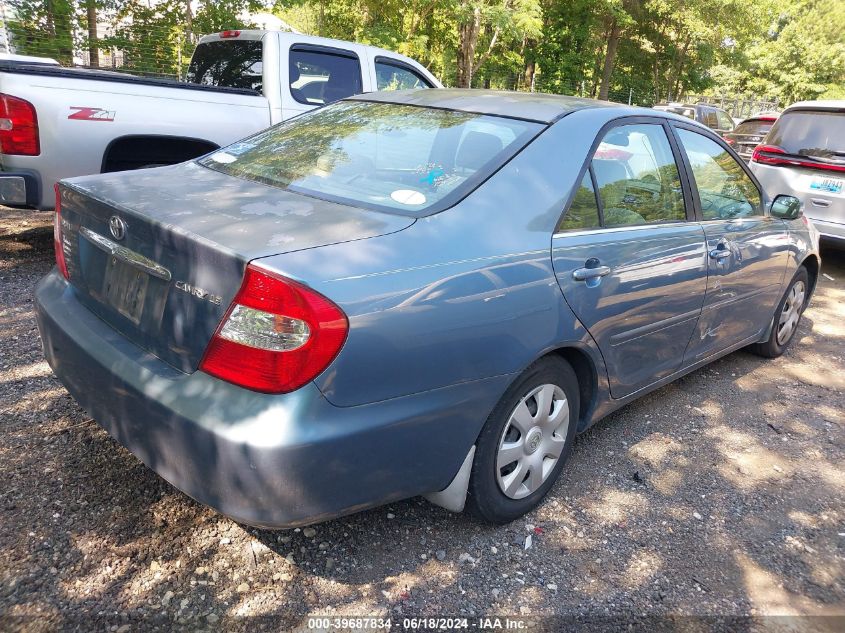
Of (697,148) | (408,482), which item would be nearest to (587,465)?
(408,482)

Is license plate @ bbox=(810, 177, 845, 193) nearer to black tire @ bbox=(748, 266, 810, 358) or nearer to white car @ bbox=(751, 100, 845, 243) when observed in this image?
white car @ bbox=(751, 100, 845, 243)

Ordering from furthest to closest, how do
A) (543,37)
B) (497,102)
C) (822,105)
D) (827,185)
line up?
(543,37) < (822,105) < (827,185) < (497,102)

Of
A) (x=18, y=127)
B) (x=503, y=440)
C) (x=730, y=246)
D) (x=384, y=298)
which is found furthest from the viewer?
(x=18, y=127)

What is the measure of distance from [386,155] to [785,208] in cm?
272

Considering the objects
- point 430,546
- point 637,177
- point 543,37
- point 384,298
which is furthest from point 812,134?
point 543,37

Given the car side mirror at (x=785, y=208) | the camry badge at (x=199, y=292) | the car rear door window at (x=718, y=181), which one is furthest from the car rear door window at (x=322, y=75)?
the camry badge at (x=199, y=292)

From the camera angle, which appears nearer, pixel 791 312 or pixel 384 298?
pixel 384 298

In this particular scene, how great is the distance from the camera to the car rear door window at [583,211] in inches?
108

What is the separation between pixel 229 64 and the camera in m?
6.71

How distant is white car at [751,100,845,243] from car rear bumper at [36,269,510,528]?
6432mm

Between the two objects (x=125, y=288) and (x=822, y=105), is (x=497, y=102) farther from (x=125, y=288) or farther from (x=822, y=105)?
(x=822, y=105)

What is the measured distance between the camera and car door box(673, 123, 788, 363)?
367 cm

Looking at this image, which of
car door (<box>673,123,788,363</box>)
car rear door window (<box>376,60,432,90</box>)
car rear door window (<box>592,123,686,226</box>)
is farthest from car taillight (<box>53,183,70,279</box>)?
car rear door window (<box>376,60,432,90</box>)

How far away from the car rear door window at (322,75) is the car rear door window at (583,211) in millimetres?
4011
